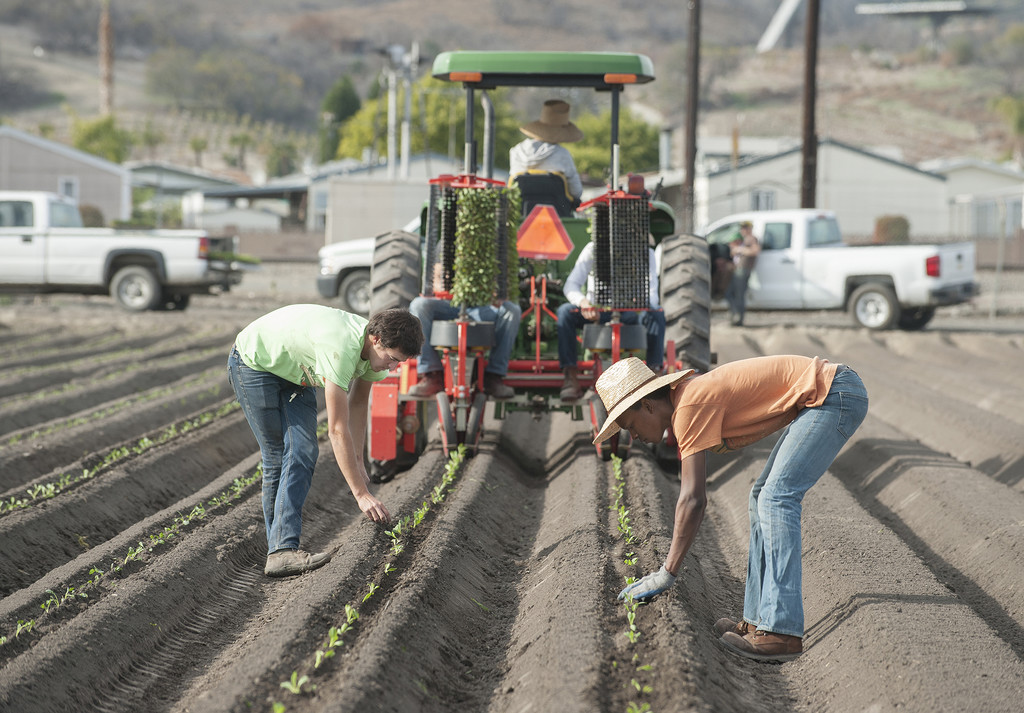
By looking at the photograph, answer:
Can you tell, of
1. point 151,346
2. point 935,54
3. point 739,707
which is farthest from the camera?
point 935,54

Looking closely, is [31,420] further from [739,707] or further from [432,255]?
[739,707]

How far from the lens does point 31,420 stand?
9.48 meters

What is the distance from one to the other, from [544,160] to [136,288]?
1156 centimetres

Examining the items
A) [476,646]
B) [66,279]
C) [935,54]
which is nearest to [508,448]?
[476,646]

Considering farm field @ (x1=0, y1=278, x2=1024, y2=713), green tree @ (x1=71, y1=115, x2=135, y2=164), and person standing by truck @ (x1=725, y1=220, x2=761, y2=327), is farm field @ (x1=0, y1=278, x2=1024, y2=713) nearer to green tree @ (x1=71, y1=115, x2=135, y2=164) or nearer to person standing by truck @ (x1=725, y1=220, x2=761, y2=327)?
person standing by truck @ (x1=725, y1=220, x2=761, y2=327)

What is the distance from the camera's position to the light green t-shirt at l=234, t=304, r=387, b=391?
15.8 feet

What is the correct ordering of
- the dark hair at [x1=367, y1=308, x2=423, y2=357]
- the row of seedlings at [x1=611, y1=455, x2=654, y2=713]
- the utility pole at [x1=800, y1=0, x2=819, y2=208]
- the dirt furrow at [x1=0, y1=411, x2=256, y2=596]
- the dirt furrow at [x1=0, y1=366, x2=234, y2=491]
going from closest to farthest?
the row of seedlings at [x1=611, y1=455, x2=654, y2=713]
the dark hair at [x1=367, y1=308, x2=423, y2=357]
the dirt furrow at [x1=0, y1=411, x2=256, y2=596]
the dirt furrow at [x1=0, y1=366, x2=234, y2=491]
the utility pole at [x1=800, y1=0, x2=819, y2=208]

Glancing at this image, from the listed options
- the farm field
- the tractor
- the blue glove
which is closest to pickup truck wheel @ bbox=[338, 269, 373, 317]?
the farm field

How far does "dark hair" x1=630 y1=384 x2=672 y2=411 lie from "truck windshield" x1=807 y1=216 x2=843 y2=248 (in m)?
13.0

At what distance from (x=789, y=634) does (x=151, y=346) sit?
11859 millimetres

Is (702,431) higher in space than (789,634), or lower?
higher

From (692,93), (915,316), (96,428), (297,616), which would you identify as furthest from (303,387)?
(692,93)

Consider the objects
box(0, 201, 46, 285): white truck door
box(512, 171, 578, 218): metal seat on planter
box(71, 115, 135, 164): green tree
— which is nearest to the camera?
box(512, 171, 578, 218): metal seat on planter

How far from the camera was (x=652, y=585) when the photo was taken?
448cm
